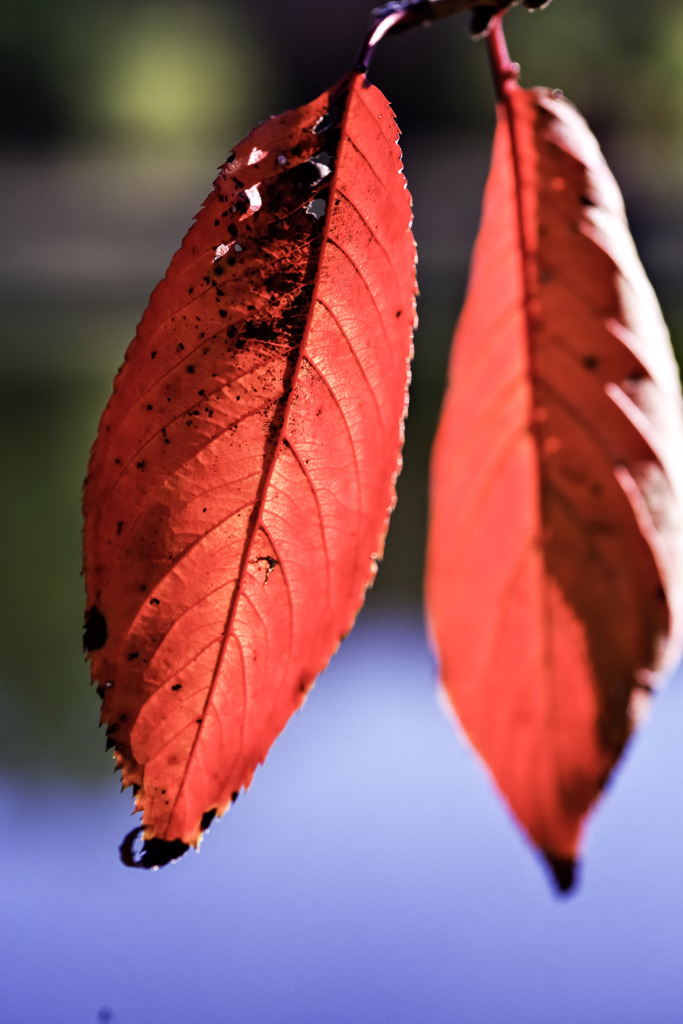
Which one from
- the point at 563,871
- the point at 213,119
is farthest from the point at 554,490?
the point at 213,119

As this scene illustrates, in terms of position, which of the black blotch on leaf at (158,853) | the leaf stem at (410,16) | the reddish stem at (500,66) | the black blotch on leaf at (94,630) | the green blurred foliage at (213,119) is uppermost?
the leaf stem at (410,16)

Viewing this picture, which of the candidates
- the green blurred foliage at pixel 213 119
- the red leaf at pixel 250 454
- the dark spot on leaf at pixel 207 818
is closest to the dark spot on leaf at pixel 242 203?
the red leaf at pixel 250 454

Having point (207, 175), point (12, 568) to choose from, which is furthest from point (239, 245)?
point (207, 175)

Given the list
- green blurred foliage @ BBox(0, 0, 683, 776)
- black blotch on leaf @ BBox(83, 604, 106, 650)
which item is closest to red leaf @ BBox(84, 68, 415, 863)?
black blotch on leaf @ BBox(83, 604, 106, 650)

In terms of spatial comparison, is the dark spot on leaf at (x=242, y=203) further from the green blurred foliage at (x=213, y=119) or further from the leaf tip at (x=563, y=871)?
the green blurred foliage at (x=213, y=119)

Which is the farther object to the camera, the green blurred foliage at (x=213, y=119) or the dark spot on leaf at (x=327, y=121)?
the green blurred foliage at (x=213, y=119)

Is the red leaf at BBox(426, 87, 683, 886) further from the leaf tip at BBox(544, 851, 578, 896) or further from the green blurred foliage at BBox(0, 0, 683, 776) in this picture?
the green blurred foliage at BBox(0, 0, 683, 776)

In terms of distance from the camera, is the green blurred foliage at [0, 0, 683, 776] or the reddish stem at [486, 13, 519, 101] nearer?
the reddish stem at [486, 13, 519, 101]
